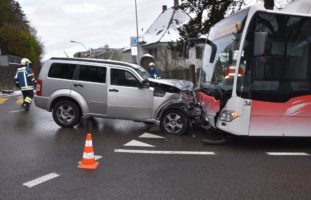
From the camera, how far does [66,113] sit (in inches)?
409

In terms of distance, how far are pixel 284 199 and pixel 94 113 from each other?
607cm

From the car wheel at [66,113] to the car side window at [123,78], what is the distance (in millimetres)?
1263

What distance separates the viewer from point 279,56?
7734mm

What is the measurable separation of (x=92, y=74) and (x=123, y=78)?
86 centimetres

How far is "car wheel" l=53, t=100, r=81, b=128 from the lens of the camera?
10.3 meters

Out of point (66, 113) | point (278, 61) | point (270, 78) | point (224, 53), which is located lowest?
point (66, 113)

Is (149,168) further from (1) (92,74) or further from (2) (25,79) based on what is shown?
(2) (25,79)

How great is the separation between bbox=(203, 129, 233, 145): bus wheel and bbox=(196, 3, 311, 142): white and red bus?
0.70 metres

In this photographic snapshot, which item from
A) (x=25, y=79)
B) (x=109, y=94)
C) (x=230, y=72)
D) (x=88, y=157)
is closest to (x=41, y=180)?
(x=88, y=157)

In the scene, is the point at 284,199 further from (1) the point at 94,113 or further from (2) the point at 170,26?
(2) the point at 170,26

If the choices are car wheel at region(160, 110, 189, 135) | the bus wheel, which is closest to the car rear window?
car wheel at region(160, 110, 189, 135)

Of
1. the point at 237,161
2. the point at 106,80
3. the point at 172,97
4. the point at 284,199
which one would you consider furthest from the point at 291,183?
the point at 106,80

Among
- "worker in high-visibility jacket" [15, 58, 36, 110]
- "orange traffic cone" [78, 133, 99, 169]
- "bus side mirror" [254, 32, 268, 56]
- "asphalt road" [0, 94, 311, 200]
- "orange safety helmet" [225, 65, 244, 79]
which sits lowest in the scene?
"asphalt road" [0, 94, 311, 200]

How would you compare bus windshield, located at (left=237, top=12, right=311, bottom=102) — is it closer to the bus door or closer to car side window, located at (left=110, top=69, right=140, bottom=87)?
the bus door
